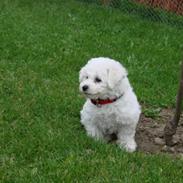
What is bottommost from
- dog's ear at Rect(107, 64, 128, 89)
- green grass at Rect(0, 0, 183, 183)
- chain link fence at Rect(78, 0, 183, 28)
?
chain link fence at Rect(78, 0, 183, 28)

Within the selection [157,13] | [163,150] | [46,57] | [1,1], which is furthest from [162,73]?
[1,1]

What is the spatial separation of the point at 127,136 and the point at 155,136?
1.71 ft

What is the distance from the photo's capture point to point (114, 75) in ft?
18.9

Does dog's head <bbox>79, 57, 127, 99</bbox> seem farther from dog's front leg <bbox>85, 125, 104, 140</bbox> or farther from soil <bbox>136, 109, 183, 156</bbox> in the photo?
soil <bbox>136, 109, 183, 156</bbox>

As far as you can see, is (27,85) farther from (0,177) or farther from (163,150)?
(0,177)

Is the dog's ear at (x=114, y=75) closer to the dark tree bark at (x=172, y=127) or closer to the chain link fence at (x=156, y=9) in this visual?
the dark tree bark at (x=172, y=127)

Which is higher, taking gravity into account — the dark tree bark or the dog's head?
the dog's head

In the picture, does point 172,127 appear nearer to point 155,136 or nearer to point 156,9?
point 155,136

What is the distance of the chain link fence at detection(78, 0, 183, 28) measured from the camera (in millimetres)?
12758

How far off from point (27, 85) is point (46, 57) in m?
1.47

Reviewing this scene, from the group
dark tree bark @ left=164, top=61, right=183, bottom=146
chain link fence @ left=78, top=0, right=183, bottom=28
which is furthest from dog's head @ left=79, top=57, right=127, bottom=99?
chain link fence @ left=78, top=0, right=183, bottom=28

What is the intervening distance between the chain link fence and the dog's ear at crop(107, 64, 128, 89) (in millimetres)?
6846

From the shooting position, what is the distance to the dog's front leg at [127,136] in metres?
5.94

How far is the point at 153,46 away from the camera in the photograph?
1014 centimetres
